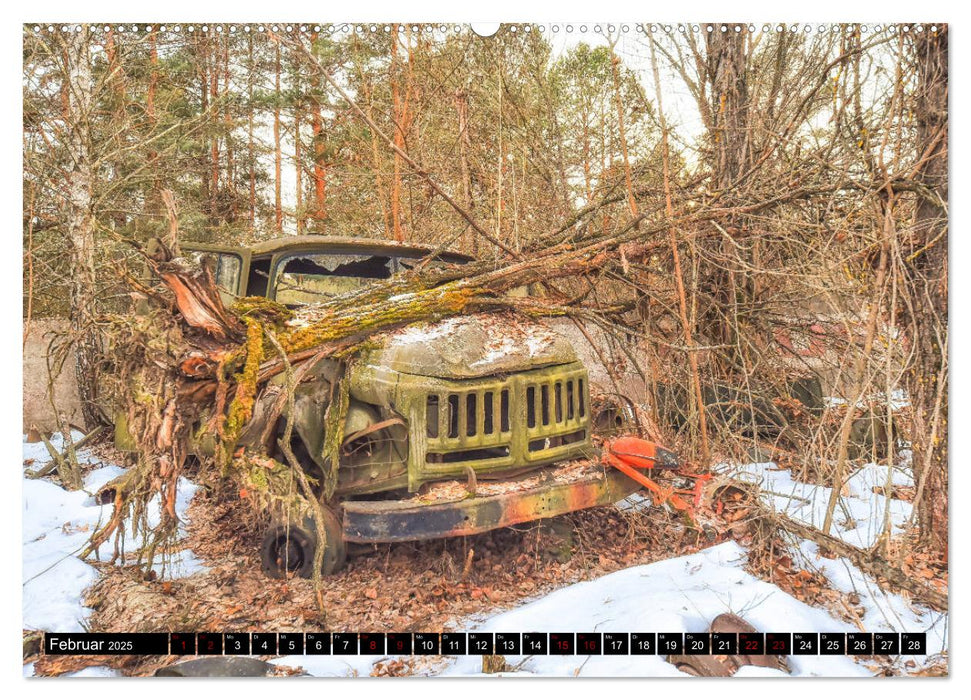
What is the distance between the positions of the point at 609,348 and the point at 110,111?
3.78 metres

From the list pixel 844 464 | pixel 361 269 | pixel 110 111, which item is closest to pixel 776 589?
pixel 844 464

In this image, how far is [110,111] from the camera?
13.3 feet

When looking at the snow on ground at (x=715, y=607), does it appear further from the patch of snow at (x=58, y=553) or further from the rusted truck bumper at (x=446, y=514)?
the patch of snow at (x=58, y=553)

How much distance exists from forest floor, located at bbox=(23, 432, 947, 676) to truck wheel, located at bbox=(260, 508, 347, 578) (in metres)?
0.08

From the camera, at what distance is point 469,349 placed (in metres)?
3.57

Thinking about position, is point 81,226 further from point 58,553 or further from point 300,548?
point 300,548

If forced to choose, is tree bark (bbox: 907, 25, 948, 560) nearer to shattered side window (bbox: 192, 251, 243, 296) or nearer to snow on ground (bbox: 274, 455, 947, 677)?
snow on ground (bbox: 274, 455, 947, 677)

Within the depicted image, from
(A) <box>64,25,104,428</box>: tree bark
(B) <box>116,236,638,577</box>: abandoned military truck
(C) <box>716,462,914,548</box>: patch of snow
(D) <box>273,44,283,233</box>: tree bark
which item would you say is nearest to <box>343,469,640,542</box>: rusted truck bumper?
(B) <box>116,236,638,577</box>: abandoned military truck

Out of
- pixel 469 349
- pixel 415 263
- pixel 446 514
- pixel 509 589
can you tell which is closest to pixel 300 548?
pixel 446 514

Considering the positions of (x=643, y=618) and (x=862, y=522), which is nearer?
(x=643, y=618)

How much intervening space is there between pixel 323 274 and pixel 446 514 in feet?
6.73

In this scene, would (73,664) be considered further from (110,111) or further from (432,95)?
(432,95)

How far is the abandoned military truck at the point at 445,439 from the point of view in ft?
10.6

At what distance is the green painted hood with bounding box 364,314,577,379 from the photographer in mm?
3422
